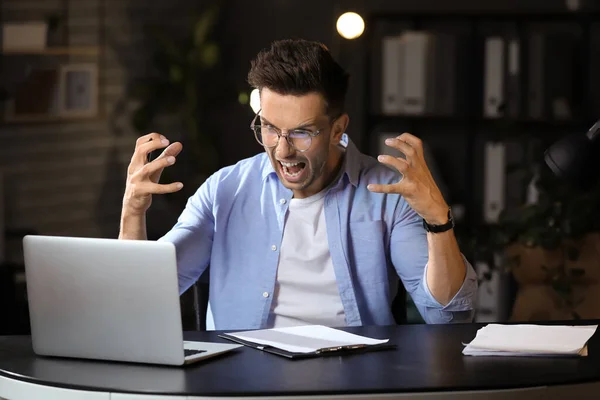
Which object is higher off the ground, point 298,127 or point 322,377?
point 298,127

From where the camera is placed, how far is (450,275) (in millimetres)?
2426

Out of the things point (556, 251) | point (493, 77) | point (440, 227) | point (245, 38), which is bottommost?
point (556, 251)

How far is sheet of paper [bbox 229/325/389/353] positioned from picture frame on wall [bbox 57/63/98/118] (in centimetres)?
278

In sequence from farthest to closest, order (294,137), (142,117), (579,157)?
(142,117)
(294,137)
(579,157)

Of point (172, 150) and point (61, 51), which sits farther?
point (61, 51)

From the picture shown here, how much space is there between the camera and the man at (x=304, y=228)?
8.38ft

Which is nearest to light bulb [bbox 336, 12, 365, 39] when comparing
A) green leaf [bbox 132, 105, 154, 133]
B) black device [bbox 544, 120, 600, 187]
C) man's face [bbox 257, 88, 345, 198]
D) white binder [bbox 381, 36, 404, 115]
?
white binder [bbox 381, 36, 404, 115]

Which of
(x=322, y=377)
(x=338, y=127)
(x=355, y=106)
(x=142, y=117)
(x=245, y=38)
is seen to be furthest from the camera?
(x=245, y=38)

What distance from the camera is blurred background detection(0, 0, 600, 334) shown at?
4160 millimetres

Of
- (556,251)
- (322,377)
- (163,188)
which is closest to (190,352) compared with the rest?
(322,377)

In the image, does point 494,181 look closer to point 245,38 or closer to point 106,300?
point 245,38

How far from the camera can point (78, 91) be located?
15.6ft

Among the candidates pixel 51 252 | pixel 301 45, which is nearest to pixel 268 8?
pixel 301 45

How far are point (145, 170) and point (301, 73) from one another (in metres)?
0.49
